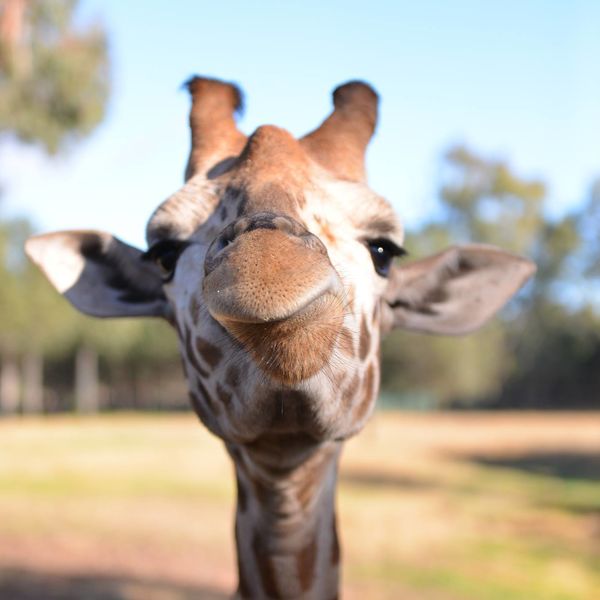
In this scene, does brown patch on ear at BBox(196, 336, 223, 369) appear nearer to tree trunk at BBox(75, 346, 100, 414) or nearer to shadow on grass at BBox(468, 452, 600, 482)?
shadow on grass at BBox(468, 452, 600, 482)

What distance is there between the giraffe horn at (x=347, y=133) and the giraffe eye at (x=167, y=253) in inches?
29.0

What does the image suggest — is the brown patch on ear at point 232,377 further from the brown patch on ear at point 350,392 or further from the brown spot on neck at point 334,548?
the brown spot on neck at point 334,548

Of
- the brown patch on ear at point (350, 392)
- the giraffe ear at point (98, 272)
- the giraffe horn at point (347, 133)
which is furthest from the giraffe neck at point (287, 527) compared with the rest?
the giraffe horn at point (347, 133)

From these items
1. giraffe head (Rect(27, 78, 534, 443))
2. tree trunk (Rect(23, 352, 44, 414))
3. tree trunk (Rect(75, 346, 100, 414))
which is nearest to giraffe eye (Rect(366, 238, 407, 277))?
giraffe head (Rect(27, 78, 534, 443))

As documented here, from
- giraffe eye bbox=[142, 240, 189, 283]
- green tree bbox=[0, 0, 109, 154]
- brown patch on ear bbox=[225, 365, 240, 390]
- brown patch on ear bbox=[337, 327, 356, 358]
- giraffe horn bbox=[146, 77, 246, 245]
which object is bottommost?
brown patch on ear bbox=[225, 365, 240, 390]

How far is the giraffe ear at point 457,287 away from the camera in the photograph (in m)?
4.00

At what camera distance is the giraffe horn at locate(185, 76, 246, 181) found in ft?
11.5

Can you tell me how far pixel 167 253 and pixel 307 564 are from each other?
1.51m

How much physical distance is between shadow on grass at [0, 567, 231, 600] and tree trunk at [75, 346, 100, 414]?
179 feet

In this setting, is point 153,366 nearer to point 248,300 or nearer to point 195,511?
point 195,511

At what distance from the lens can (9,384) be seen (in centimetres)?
5875

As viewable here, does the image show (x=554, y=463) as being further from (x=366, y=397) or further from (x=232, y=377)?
(x=232, y=377)

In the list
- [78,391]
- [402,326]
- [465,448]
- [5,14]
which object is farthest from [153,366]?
[402,326]

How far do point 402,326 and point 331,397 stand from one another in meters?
1.46
